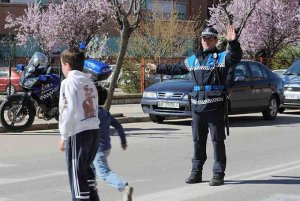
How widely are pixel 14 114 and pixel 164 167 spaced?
171 inches

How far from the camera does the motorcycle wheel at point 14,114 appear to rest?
11.8 meters

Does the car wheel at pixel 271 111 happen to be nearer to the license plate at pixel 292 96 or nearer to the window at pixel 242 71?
the window at pixel 242 71

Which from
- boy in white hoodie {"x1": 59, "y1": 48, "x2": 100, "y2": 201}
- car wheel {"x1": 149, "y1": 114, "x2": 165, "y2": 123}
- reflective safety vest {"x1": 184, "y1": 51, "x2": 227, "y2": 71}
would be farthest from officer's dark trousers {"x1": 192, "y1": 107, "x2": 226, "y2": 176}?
car wheel {"x1": 149, "y1": 114, "x2": 165, "y2": 123}

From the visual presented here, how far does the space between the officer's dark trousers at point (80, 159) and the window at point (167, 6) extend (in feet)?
114

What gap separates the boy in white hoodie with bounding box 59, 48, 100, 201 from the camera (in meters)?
4.94

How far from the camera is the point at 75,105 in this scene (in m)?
4.94

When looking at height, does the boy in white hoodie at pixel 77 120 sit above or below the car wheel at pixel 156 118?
above

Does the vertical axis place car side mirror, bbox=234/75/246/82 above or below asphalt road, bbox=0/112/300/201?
above

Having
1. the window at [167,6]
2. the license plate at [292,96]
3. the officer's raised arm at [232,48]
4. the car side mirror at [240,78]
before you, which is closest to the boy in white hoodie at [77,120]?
the officer's raised arm at [232,48]

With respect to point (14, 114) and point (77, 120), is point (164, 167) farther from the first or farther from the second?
point (14, 114)

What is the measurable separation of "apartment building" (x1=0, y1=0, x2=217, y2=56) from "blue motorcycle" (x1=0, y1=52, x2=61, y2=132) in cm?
2922

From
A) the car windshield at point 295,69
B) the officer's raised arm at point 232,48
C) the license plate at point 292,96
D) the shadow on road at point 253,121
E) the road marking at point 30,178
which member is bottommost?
the shadow on road at point 253,121

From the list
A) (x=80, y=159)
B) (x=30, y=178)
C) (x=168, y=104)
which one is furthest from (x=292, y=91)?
(x=80, y=159)

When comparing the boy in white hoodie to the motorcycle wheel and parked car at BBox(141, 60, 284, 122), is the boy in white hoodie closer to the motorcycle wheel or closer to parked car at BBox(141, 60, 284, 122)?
the motorcycle wheel
